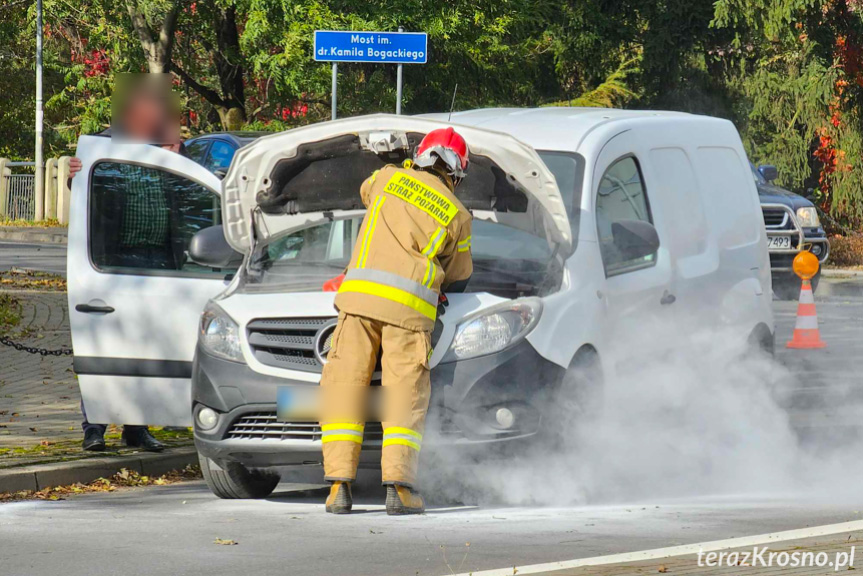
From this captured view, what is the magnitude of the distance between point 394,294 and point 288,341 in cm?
60

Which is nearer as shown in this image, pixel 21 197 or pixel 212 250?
pixel 212 250

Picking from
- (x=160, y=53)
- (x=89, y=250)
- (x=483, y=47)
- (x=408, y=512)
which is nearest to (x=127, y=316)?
(x=89, y=250)

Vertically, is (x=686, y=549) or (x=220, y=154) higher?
(x=220, y=154)

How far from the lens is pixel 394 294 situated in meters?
6.59

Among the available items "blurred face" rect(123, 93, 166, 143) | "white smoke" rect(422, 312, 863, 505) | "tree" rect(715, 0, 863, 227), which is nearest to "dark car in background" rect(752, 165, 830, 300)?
"tree" rect(715, 0, 863, 227)

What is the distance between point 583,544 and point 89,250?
3.38m

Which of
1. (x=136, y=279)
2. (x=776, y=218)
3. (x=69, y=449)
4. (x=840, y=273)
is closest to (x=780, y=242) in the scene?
(x=776, y=218)

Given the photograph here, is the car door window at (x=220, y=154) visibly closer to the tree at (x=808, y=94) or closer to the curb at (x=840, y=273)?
the curb at (x=840, y=273)

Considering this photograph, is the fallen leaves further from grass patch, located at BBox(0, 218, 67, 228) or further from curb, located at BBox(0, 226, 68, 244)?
grass patch, located at BBox(0, 218, 67, 228)

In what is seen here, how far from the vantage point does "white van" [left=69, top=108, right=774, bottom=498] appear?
6.73 m

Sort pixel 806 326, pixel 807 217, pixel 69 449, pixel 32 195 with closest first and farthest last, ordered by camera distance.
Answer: pixel 69 449 < pixel 806 326 < pixel 807 217 < pixel 32 195

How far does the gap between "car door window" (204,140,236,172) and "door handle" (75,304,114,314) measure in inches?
253

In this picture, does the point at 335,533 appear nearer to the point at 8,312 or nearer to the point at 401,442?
the point at 401,442

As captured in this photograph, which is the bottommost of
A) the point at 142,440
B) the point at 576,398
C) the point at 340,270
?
the point at 142,440
